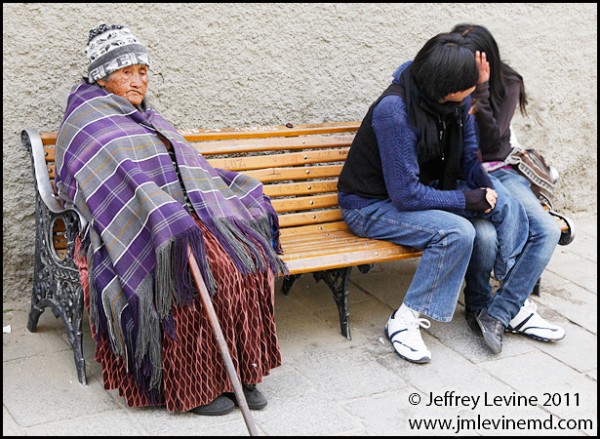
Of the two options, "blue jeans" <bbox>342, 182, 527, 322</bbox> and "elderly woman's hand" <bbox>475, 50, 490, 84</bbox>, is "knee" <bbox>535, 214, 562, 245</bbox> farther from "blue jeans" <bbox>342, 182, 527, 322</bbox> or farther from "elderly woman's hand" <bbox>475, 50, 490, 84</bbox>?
"elderly woman's hand" <bbox>475, 50, 490, 84</bbox>

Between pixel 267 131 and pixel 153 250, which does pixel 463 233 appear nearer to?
pixel 267 131

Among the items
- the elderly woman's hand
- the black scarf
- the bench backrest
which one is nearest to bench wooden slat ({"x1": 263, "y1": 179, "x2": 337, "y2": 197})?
the bench backrest

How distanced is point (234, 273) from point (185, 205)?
1.26 ft

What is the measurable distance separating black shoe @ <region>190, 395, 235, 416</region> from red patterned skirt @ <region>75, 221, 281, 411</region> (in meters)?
0.04

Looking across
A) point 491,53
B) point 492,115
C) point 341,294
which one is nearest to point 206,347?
point 341,294

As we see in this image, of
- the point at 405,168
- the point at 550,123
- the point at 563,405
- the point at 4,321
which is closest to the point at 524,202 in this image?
the point at 405,168

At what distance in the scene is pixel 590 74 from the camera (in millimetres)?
5812

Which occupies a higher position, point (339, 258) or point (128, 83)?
point (128, 83)

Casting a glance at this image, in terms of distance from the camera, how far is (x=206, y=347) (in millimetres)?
3424

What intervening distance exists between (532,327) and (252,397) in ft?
4.99

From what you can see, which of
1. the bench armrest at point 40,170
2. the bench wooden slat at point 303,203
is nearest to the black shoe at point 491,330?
the bench wooden slat at point 303,203

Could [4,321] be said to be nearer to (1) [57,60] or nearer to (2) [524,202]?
(1) [57,60]

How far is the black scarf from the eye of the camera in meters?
4.08

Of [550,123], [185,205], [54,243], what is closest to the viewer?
[185,205]
